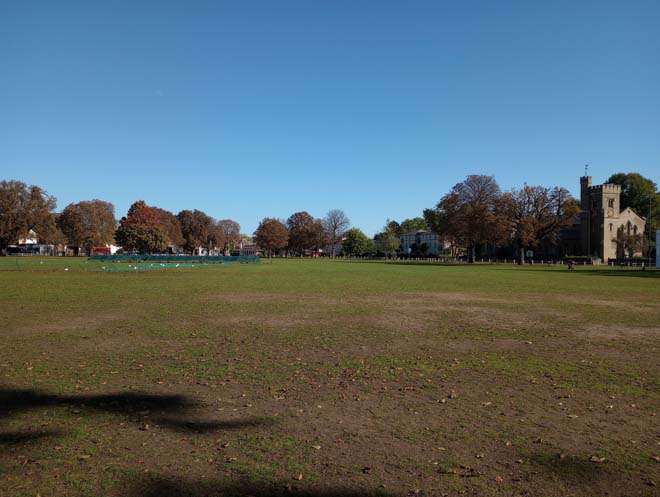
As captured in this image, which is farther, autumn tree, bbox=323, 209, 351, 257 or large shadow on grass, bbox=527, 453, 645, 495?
autumn tree, bbox=323, 209, 351, 257

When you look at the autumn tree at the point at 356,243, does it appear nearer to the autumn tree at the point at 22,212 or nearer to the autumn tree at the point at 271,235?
the autumn tree at the point at 271,235

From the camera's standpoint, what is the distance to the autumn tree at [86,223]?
363 ft

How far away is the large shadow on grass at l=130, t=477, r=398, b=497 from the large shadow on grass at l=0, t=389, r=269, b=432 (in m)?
1.26

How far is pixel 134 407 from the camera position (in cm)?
637

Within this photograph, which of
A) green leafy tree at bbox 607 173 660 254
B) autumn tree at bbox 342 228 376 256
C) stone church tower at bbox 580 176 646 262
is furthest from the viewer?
autumn tree at bbox 342 228 376 256

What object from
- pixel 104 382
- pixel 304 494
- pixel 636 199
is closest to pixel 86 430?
pixel 104 382

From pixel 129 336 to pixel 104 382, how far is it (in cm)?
428

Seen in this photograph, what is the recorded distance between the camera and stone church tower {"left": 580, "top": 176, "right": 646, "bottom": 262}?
10281 cm

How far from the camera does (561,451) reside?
5086 millimetres

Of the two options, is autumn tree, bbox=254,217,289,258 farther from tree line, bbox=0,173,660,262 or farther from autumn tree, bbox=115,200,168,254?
autumn tree, bbox=115,200,168,254

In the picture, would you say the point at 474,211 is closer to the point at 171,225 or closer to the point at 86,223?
the point at 171,225

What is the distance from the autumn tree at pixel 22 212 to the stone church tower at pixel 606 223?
11586 cm

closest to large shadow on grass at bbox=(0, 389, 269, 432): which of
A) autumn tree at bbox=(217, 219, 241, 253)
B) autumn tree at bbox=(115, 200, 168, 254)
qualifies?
autumn tree at bbox=(115, 200, 168, 254)

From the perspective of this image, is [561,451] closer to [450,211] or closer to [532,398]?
[532,398]
